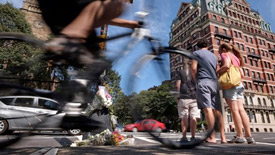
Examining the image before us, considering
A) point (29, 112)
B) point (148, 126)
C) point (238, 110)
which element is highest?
point (238, 110)

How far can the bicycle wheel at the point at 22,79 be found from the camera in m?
1.34

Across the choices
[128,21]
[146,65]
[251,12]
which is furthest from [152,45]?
[251,12]

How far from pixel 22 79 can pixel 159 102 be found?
1236 mm

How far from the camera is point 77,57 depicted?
4.25 ft

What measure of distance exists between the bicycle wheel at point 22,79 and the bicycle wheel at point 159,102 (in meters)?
0.76

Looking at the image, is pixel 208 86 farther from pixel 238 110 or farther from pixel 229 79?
pixel 238 110

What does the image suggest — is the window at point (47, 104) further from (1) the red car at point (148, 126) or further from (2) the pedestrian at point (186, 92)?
(2) the pedestrian at point (186, 92)

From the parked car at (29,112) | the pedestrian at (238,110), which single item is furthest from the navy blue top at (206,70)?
the pedestrian at (238,110)

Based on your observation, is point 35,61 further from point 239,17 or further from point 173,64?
point 239,17

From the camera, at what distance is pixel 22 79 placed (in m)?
1.46

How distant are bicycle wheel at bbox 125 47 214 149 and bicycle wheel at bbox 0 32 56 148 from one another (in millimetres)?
759

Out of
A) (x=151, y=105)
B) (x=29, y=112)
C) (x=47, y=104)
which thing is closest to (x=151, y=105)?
(x=151, y=105)

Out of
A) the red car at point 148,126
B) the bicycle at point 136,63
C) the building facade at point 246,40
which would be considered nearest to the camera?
the bicycle at point 136,63

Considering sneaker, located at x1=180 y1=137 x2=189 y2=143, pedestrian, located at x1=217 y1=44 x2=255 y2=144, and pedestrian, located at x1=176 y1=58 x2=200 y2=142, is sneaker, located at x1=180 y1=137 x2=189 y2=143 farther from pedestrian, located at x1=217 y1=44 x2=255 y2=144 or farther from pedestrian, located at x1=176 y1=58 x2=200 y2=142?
pedestrian, located at x1=217 y1=44 x2=255 y2=144
